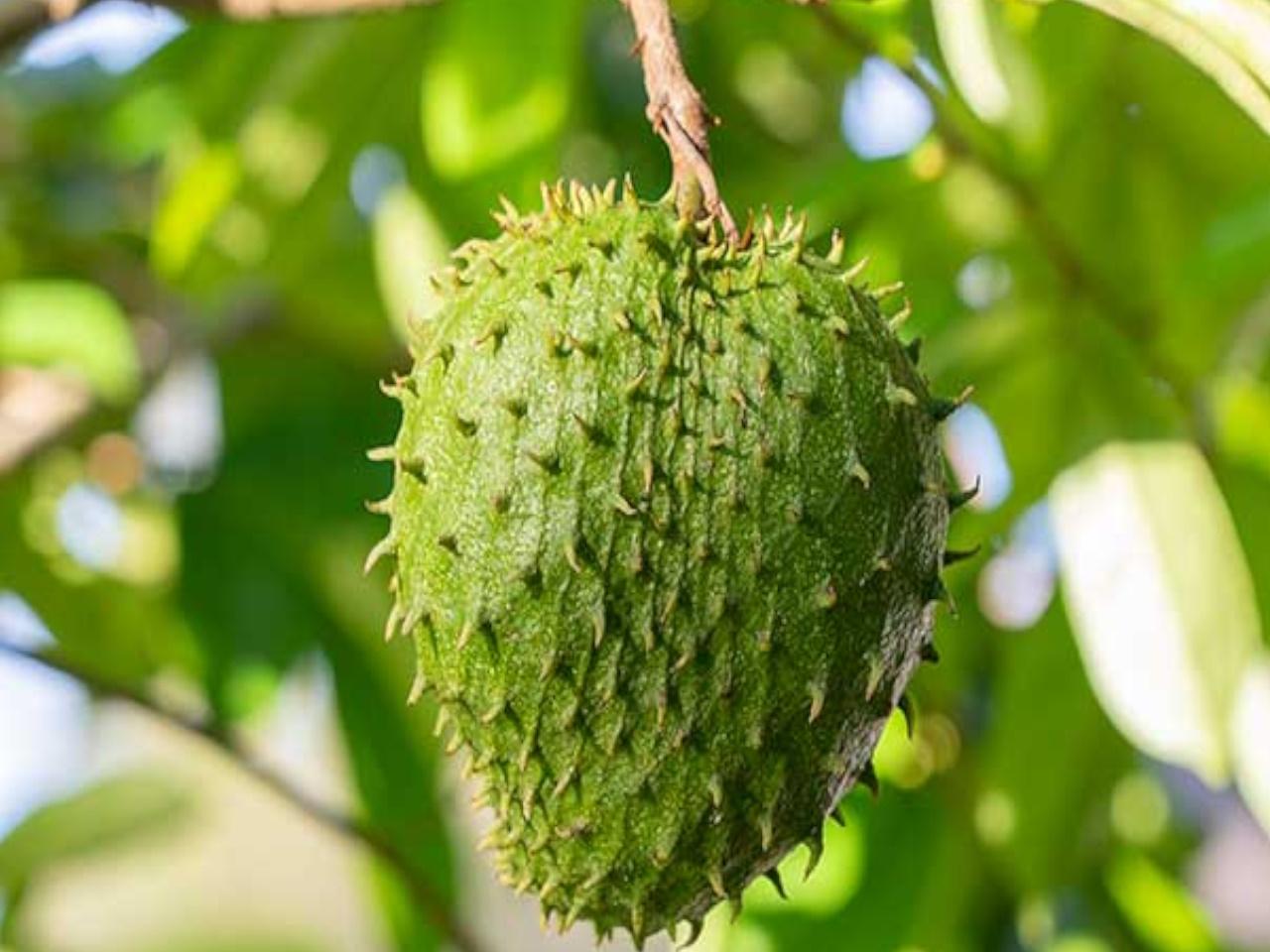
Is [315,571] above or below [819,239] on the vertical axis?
below

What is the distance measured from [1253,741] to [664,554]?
2.55 ft

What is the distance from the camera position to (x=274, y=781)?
2.21 meters

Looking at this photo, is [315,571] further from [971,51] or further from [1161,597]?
[971,51]

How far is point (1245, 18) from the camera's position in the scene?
131cm

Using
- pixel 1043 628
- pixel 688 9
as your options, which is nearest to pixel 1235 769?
pixel 1043 628

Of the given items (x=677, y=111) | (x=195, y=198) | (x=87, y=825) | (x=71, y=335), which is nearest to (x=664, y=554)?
(x=677, y=111)

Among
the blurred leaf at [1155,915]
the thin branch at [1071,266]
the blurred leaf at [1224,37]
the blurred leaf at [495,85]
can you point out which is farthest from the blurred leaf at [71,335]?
the blurred leaf at [1224,37]

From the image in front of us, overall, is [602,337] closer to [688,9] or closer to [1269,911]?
[688,9]

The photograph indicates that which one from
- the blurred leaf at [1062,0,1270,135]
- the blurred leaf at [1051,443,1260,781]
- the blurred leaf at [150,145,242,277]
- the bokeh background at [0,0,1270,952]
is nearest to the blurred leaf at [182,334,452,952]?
the bokeh background at [0,0,1270,952]

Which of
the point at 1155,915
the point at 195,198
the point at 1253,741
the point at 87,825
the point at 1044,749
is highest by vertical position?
the point at 195,198

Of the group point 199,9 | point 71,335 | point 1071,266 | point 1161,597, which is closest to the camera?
point 199,9

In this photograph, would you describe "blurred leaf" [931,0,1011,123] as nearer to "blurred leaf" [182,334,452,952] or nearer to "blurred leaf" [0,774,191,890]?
"blurred leaf" [182,334,452,952]

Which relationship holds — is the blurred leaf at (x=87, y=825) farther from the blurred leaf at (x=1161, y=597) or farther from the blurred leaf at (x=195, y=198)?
the blurred leaf at (x=1161, y=597)

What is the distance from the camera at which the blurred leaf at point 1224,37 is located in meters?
1.31
